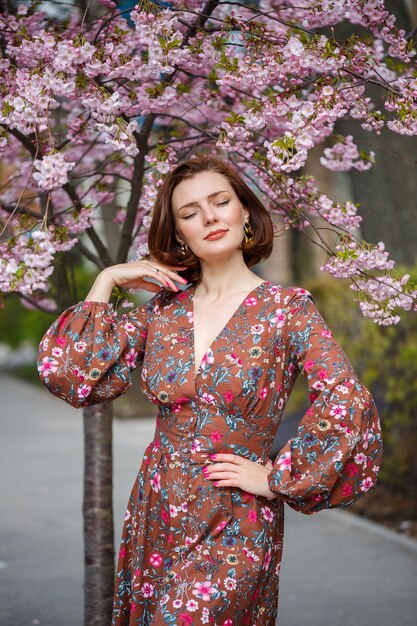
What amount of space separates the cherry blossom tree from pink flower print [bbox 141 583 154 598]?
38.4 inches

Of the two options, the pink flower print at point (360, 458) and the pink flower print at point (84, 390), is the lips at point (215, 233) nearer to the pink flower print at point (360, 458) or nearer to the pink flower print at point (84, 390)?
the pink flower print at point (84, 390)

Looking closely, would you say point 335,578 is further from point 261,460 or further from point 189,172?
point 189,172

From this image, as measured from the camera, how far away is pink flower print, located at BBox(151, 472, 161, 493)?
8.95 ft

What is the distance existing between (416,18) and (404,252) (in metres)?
3.00

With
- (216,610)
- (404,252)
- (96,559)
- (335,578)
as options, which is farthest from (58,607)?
(404,252)

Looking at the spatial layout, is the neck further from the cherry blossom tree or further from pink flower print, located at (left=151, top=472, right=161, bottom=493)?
pink flower print, located at (left=151, top=472, right=161, bottom=493)

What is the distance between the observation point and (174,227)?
114 inches

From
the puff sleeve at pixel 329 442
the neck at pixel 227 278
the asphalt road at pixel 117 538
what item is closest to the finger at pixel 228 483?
the puff sleeve at pixel 329 442

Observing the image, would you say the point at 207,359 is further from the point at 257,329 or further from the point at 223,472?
the point at 223,472

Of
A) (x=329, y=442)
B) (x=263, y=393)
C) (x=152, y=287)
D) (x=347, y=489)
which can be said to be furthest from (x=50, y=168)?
(x=347, y=489)

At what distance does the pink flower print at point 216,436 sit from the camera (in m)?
2.62

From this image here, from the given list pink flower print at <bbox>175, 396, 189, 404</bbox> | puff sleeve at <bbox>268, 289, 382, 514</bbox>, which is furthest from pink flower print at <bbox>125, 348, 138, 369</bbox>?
puff sleeve at <bbox>268, 289, 382, 514</bbox>

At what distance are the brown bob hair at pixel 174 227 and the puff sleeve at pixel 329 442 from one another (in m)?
0.45

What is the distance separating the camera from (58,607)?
180 inches
